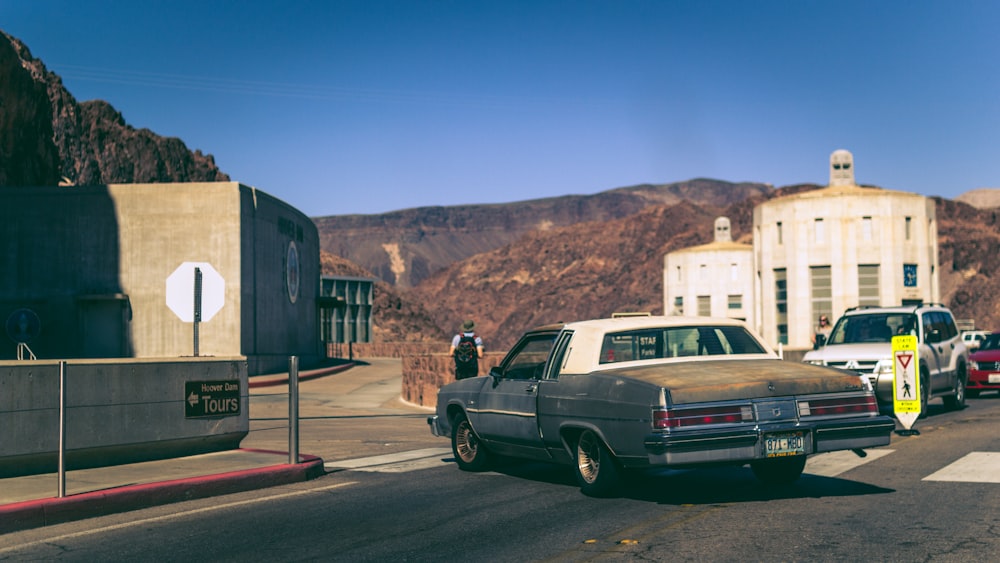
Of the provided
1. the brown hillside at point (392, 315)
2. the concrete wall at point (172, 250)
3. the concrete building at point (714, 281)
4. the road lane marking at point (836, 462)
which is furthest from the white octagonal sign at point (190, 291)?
the brown hillside at point (392, 315)

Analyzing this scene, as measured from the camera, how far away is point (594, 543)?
7.29 metres

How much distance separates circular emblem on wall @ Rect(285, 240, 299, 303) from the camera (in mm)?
39188

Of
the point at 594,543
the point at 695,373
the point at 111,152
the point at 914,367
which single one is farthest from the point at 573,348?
the point at 111,152

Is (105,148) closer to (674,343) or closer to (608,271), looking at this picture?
(608,271)

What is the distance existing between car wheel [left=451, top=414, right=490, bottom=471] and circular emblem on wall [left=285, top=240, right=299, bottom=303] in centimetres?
2813

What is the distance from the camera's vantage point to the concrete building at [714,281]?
296 feet

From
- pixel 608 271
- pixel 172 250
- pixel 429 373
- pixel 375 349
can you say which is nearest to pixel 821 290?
pixel 375 349

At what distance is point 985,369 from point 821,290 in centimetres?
3712

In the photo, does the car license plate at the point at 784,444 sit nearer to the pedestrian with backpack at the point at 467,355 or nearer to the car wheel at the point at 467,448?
the car wheel at the point at 467,448

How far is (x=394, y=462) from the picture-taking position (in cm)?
1280

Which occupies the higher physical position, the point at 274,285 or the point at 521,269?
the point at 521,269

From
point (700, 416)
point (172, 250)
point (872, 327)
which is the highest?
point (172, 250)

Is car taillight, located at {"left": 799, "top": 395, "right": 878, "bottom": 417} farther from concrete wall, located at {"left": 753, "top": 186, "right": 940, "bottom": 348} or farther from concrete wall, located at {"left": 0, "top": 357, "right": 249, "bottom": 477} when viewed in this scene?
concrete wall, located at {"left": 753, "top": 186, "right": 940, "bottom": 348}

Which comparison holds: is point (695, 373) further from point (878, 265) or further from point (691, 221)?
point (691, 221)
